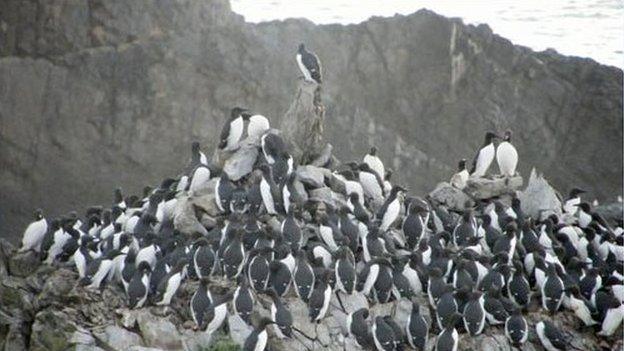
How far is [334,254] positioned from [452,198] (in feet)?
16.4

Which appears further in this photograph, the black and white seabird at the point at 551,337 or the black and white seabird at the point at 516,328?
the black and white seabird at the point at 551,337

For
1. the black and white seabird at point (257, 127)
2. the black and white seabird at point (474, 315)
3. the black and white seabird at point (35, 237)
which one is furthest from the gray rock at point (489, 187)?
the black and white seabird at point (35, 237)

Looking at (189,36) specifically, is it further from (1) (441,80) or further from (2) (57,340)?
(2) (57,340)

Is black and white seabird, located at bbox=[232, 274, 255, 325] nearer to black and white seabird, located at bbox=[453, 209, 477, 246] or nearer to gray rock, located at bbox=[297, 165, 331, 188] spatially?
gray rock, located at bbox=[297, 165, 331, 188]

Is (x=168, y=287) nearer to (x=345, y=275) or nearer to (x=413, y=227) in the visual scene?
(x=345, y=275)

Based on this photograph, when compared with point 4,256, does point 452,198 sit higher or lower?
higher

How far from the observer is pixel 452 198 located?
23859 millimetres

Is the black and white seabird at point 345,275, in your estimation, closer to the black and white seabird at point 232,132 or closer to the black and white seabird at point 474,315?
the black and white seabird at point 474,315

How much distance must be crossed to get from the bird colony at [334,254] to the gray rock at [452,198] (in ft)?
0.99

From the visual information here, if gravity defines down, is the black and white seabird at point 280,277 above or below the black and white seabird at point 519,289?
above

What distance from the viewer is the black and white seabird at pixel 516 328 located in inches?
752

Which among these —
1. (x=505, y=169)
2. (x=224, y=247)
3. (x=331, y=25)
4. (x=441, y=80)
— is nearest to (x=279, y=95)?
(x=331, y=25)

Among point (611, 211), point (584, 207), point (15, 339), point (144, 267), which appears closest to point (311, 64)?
point (144, 267)

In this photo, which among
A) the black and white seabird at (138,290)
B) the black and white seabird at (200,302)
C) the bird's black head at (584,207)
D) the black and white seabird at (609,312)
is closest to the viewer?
the black and white seabird at (200,302)
